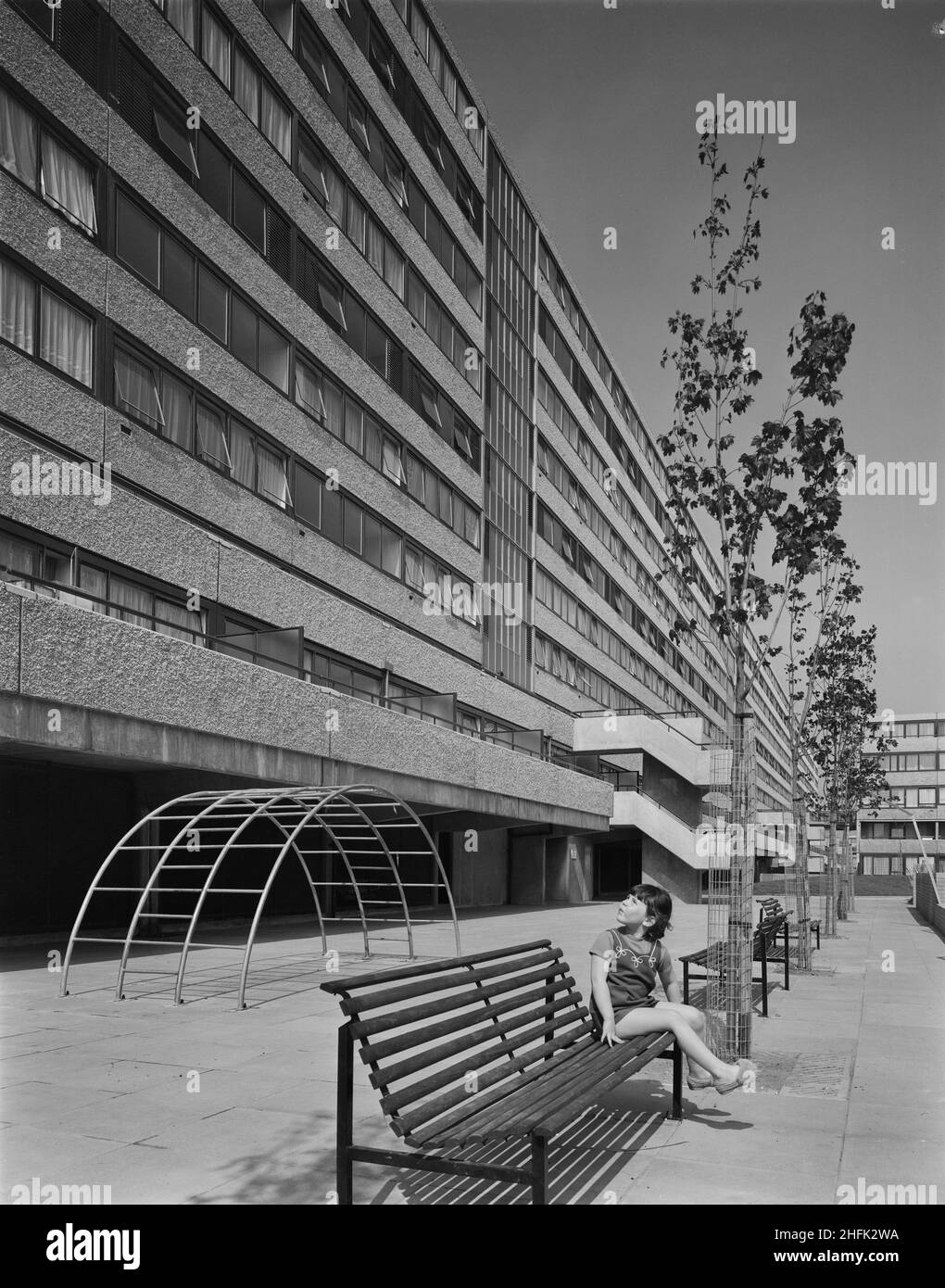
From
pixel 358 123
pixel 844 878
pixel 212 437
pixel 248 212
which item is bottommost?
pixel 844 878

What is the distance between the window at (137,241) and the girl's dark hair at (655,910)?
16.2 meters

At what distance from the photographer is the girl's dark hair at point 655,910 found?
7.20m

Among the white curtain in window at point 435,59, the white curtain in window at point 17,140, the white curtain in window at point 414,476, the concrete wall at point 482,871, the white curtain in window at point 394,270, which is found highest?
the white curtain in window at point 435,59

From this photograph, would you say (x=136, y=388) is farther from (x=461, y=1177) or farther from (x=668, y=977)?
(x=461, y=1177)

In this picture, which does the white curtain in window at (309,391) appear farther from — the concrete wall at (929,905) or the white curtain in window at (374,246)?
the concrete wall at (929,905)

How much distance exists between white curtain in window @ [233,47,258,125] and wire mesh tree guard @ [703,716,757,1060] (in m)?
20.0

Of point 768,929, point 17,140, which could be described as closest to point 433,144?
point 17,140

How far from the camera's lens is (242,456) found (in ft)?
77.2

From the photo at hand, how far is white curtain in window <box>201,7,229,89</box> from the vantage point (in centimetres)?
2284

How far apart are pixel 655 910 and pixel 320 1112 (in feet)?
7.49

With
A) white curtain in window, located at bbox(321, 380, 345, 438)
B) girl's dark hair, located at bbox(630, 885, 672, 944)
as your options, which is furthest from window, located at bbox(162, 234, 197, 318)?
girl's dark hair, located at bbox(630, 885, 672, 944)

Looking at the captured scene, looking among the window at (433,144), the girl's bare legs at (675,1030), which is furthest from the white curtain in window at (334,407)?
the girl's bare legs at (675,1030)
